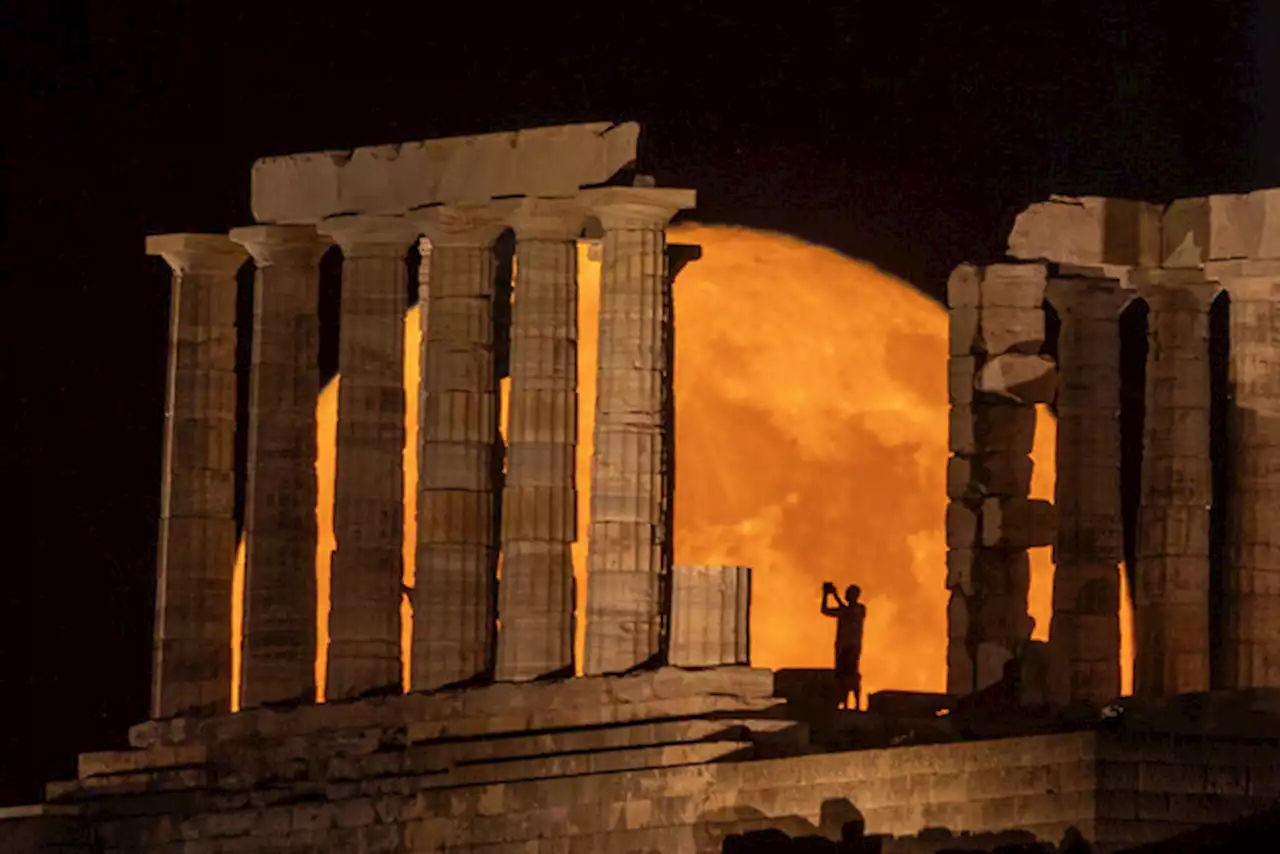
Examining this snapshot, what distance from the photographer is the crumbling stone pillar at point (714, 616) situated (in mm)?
55750

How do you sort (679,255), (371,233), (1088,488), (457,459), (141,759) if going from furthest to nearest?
(1088,488) < (679,255) < (371,233) < (141,759) < (457,459)

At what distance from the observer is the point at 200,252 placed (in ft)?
214

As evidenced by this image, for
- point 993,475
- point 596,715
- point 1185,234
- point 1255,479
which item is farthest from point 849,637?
point 1185,234

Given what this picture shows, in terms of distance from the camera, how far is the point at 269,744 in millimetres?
59875

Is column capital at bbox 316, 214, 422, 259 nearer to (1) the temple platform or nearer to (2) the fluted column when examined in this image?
(1) the temple platform

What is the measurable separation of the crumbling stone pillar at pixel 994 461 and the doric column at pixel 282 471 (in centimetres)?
980

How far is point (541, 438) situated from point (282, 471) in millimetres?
5323

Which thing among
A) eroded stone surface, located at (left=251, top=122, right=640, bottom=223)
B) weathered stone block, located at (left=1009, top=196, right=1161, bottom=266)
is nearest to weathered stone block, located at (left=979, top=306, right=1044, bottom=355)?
weathered stone block, located at (left=1009, top=196, right=1161, bottom=266)

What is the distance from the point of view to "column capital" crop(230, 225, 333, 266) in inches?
2491

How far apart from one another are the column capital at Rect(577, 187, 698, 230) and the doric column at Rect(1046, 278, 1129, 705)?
8079mm

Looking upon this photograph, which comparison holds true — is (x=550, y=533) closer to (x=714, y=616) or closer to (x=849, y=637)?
(x=714, y=616)

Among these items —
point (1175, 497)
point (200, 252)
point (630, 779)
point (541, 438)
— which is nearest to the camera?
point (630, 779)

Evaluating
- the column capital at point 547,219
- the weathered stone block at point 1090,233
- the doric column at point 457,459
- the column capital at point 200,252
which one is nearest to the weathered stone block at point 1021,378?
the weathered stone block at point 1090,233

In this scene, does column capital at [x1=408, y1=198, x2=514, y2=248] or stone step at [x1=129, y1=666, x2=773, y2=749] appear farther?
column capital at [x1=408, y1=198, x2=514, y2=248]
